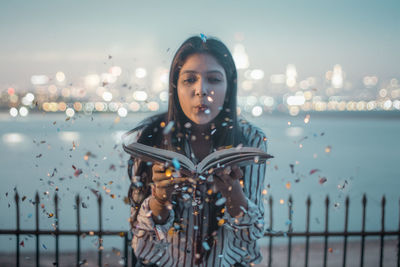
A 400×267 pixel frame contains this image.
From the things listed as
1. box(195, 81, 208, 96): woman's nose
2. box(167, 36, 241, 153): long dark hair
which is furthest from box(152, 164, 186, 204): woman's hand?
box(195, 81, 208, 96): woman's nose

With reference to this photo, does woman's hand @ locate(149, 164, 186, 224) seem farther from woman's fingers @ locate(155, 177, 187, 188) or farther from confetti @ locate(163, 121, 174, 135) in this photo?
confetti @ locate(163, 121, 174, 135)

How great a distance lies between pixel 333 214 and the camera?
57.3 feet

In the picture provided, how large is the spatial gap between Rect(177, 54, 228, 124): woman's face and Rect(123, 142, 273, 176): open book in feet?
0.88

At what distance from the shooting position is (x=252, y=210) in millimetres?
1748

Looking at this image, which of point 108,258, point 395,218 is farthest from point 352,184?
point 108,258

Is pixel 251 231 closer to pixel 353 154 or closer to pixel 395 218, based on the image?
pixel 395 218

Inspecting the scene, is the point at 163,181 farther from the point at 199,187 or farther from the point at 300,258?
the point at 300,258

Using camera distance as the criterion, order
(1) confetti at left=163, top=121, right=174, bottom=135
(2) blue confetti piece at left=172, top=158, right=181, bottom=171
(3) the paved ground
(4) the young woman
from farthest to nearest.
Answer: (3) the paved ground → (1) confetti at left=163, top=121, right=174, bottom=135 → (4) the young woman → (2) blue confetti piece at left=172, top=158, right=181, bottom=171

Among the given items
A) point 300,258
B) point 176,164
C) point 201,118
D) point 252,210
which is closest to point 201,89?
point 201,118

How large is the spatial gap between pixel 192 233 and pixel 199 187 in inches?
10.1

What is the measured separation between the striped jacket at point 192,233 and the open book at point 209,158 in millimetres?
279

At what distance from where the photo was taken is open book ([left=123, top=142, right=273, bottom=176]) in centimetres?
157

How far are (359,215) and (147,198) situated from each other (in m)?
20.2

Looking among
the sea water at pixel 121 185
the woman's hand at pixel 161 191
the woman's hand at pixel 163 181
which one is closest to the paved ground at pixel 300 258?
the sea water at pixel 121 185
